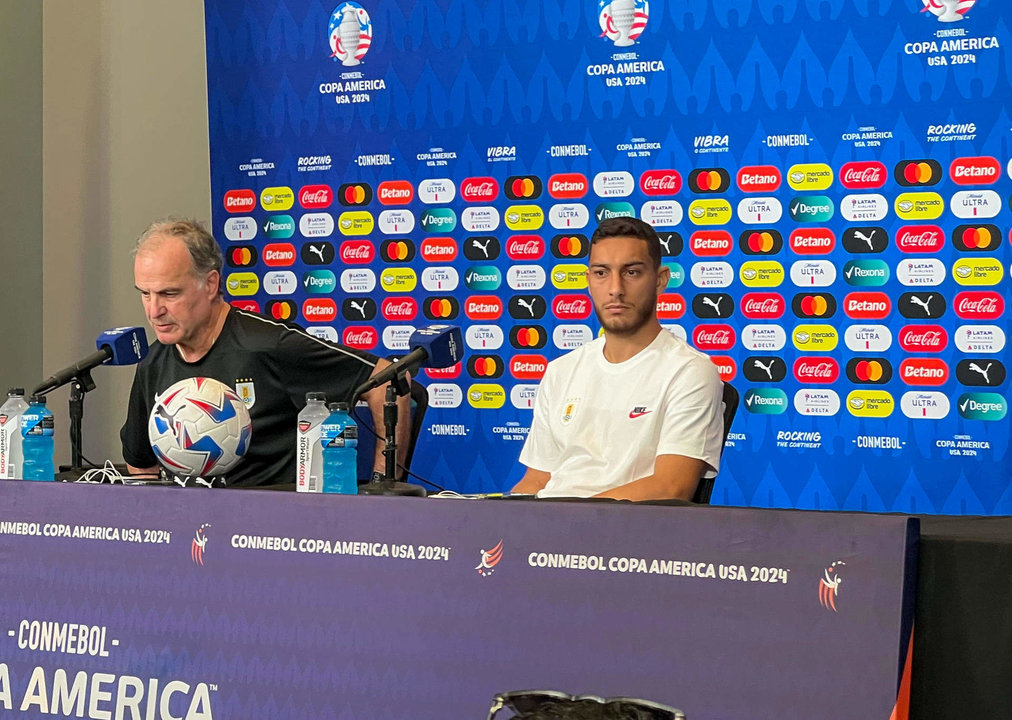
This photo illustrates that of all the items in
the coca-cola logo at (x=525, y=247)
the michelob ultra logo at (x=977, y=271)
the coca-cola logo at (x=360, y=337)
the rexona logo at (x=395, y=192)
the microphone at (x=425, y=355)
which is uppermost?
the rexona logo at (x=395, y=192)

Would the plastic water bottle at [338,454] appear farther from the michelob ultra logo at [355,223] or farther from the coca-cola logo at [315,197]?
the coca-cola logo at [315,197]

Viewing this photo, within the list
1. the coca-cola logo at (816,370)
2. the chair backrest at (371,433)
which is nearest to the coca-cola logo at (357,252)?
the chair backrest at (371,433)

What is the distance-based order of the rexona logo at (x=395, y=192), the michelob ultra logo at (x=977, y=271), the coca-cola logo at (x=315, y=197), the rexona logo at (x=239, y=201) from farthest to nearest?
the rexona logo at (x=239, y=201) → the coca-cola logo at (x=315, y=197) → the rexona logo at (x=395, y=192) → the michelob ultra logo at (x=977, y=271)

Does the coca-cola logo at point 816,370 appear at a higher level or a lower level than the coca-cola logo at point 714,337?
lower

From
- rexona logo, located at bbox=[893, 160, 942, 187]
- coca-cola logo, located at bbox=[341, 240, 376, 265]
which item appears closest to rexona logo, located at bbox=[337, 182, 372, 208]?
coca-cola logo, located at bbox=[341, 240, 376, 265]

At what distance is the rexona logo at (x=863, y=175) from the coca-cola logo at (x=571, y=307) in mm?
989

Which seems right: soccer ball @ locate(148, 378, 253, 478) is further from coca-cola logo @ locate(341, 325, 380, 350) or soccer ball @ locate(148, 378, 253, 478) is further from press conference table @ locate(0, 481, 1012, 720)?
coca-cola logo @ locate(341, 325, 380, 350)

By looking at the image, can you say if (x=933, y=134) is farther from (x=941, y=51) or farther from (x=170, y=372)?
(x=170, y=372)

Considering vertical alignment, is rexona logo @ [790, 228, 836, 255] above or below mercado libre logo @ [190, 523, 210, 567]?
above

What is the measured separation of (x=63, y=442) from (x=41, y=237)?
0.90 metres

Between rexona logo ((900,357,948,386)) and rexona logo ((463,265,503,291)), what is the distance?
4.86 ft

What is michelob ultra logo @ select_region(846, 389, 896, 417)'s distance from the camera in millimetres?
3734

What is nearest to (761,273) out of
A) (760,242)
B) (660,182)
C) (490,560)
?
(760,242)

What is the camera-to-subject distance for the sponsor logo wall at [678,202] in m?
3.65
